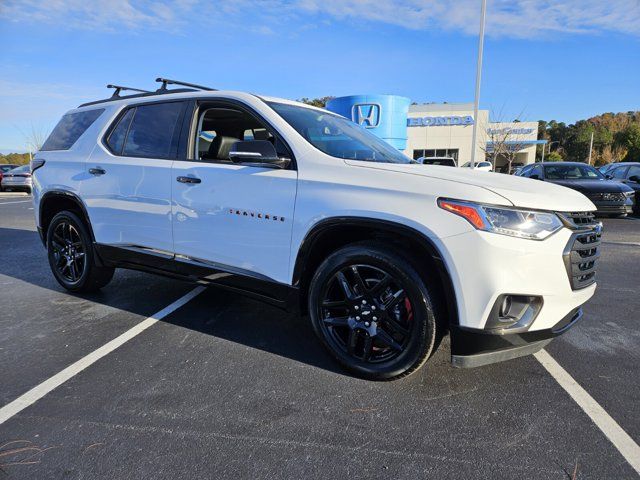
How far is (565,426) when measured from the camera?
2.27 m

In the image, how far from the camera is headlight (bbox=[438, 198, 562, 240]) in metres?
2.26

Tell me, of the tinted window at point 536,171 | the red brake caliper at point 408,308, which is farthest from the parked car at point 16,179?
the red brake caliper at point 408,308

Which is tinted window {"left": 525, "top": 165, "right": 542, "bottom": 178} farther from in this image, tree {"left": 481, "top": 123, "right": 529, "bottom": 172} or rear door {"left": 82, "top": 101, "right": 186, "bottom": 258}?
tree {"left": 481, "top": 123, "right": 529, "bottom": 172}

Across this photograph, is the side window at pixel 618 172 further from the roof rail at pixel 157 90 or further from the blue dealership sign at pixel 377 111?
the roof rail at pixel 157 90

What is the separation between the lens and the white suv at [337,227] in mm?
2299

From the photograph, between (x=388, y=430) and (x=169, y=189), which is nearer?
(x=388, y=430)

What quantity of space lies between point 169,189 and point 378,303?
1929 mm

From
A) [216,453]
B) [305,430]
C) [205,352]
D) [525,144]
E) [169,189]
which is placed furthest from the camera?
[525,144]

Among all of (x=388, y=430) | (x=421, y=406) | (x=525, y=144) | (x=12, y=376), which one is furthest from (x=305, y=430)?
(x=525, y=144)

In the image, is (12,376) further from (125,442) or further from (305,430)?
(305,430)

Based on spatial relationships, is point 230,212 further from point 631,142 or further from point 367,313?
point 631,142

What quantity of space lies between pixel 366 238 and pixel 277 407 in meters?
1.17

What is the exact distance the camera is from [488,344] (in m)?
2.33

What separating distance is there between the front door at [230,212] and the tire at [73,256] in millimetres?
1390
